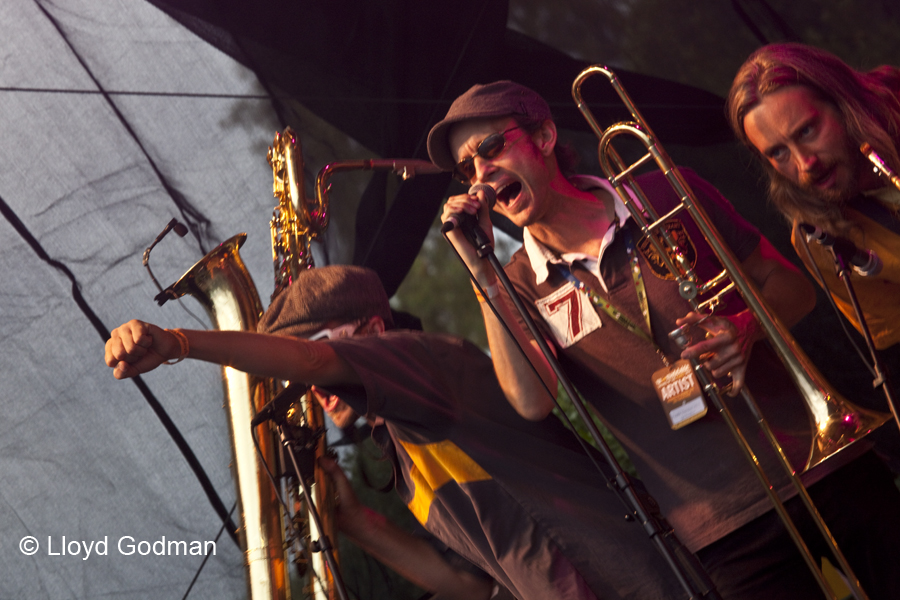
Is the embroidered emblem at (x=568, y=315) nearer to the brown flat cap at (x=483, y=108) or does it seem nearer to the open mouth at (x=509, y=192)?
the open mouth at (x=509, y=192)

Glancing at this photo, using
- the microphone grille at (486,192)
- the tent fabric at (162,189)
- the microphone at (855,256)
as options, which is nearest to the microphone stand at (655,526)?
the microphone grille at (486,192)

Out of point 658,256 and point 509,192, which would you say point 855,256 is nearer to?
point 658,256

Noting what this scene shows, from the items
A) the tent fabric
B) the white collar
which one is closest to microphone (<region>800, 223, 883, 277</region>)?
the white collar

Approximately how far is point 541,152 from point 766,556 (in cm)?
106

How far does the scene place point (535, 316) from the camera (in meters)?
1.70

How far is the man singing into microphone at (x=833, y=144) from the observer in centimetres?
156

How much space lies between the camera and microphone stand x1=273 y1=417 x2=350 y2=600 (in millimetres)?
1367

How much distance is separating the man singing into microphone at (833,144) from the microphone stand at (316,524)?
1.22m

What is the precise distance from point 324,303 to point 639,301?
0.84 metres

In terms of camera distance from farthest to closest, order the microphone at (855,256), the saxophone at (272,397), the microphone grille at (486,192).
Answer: the saxophone at (272,397) < the microphone grille at (486,192) < the microphone at (855,256)

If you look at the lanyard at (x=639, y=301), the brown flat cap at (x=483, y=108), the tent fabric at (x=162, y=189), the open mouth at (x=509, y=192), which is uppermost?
the tent fabric at (x=162, y=189)

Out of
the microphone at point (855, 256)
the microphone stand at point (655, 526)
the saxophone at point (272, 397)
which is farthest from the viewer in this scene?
the saxophone at point (272, 397)

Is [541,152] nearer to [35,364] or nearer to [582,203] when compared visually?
[582,203]

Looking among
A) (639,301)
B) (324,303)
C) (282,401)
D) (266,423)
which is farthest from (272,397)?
(639,301)
